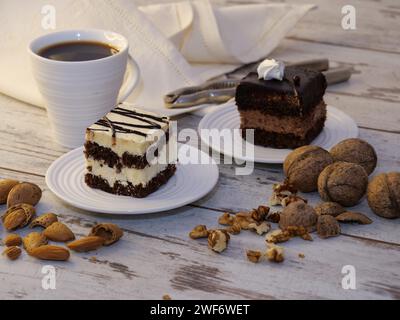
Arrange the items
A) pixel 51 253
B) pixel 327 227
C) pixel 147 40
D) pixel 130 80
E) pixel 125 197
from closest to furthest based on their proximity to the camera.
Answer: pixel 51 253, pixel 327 227, pixel 125 197, pixel 130 80, pixel 147 40

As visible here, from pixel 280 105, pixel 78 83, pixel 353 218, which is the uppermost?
pixel 78 83

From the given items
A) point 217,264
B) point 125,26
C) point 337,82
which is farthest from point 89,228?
point 337,82

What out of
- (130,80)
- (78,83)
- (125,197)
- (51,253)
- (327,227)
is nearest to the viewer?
(51,253)

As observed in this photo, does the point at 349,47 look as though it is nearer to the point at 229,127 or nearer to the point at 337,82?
the point at 337,82

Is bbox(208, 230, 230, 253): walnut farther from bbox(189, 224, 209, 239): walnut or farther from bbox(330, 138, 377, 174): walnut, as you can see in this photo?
bbox(330, 138, 377, 174): walnut

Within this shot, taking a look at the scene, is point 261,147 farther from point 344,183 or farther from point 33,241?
point 33,241

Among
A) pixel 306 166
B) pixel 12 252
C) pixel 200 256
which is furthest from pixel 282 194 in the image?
pixel 12 252
